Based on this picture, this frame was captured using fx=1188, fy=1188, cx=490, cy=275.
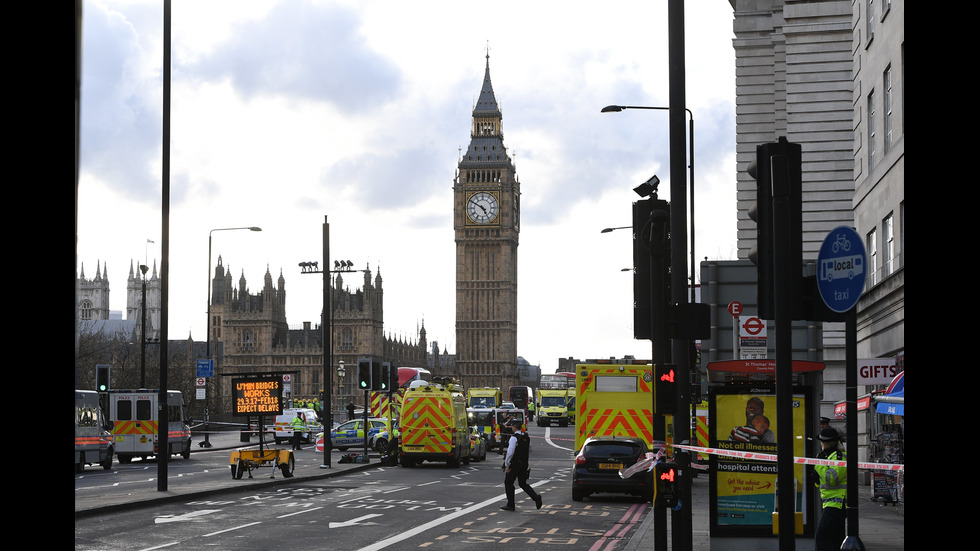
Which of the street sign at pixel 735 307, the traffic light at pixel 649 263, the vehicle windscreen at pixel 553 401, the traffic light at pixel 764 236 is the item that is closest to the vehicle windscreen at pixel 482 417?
the vehicle windscreen at pixel 553 401

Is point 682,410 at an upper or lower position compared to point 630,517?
upper

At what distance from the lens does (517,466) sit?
21797 mm

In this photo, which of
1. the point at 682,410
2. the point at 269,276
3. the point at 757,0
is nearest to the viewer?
the point at 682,410

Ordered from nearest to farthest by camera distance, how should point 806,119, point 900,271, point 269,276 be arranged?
point 900,271 < point 806,119 < point 269,276

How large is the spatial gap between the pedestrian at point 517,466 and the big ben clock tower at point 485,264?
149 meters

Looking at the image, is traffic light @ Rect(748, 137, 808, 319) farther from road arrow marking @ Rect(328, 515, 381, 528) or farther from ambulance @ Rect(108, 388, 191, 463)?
ambulance @ Rect(108, 388, 191, 463)

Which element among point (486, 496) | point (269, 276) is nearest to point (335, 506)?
point (486, 496)

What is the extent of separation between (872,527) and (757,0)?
108 ft

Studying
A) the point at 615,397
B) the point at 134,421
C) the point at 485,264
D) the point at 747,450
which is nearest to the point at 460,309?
the point at 485,264

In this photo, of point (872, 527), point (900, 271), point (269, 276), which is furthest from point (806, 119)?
point (269, 276)
